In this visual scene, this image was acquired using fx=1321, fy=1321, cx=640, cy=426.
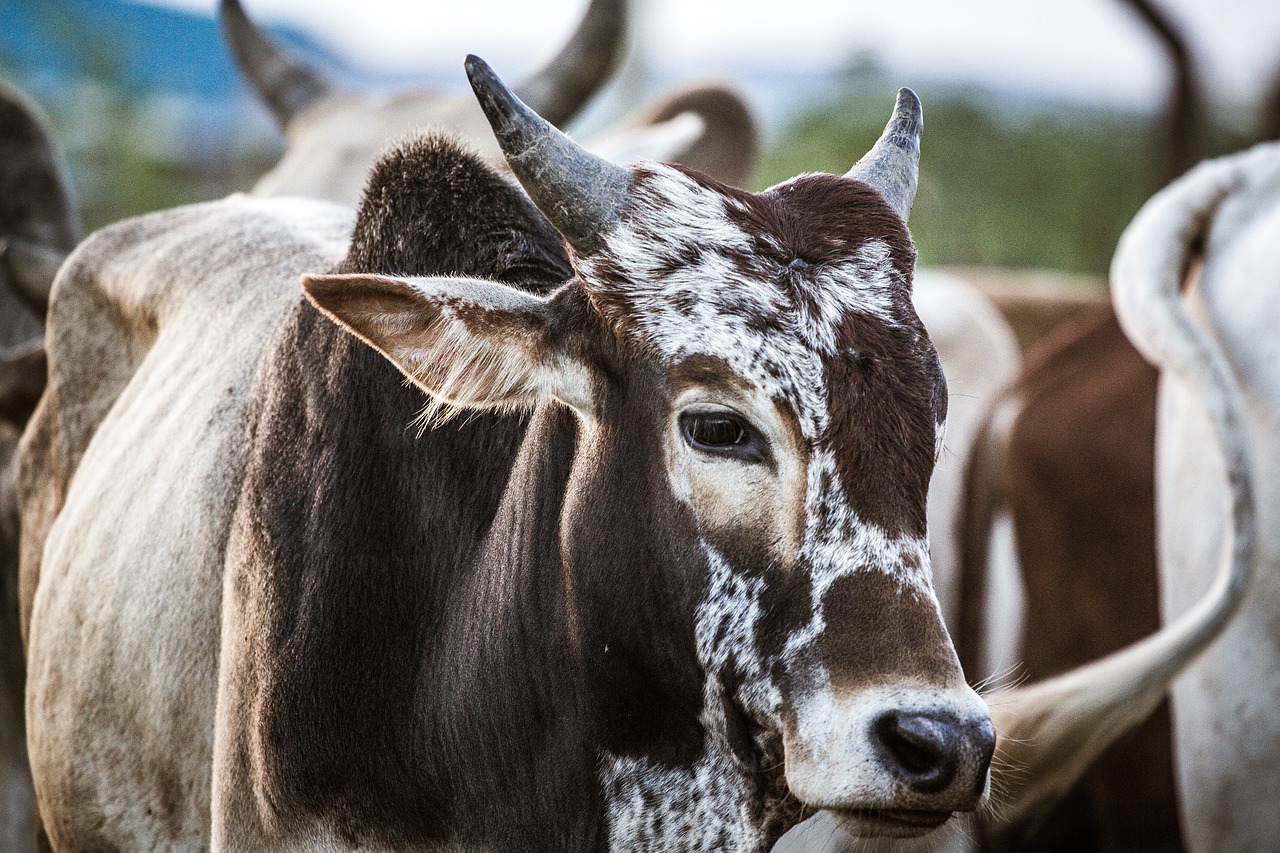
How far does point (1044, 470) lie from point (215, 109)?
8.06 meters

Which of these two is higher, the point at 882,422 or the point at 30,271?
the point at 882,422

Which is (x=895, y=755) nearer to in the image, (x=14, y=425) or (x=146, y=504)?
(x=146, y=504)

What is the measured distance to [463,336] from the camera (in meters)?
2.08

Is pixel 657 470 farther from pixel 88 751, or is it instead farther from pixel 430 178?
pixel 88 751

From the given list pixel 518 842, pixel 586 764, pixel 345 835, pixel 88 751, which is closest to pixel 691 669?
pixel 586 764

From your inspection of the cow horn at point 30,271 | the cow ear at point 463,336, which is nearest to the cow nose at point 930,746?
the cow ear at point 463,336

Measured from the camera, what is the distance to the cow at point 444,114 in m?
4.56

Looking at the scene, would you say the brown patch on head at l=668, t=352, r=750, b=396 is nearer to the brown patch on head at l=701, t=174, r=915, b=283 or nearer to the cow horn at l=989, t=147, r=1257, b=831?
the brown patch on head at l=701, t=174, r=915, b=283

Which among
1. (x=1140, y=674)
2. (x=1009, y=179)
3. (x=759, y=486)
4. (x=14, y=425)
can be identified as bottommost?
(x=1009, y=179)

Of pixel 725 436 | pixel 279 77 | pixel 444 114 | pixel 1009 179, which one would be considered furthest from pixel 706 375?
pixel 1009 179

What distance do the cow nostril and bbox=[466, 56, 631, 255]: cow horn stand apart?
2.82 feet

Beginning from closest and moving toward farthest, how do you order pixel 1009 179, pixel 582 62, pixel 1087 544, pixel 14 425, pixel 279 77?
pixel 14 425, pixel 1087 544, pixel 582 62, pixel 279 77, pixel 1009 179

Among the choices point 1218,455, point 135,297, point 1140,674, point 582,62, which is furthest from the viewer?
point 582,62

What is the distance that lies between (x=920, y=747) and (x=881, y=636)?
0.52ft
